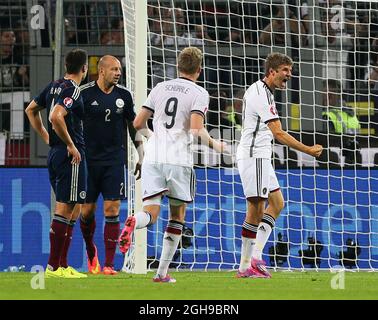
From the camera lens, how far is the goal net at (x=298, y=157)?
539 inches

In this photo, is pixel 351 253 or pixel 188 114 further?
pixel 351 253

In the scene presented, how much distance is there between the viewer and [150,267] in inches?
542

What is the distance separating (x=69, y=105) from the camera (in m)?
10.1

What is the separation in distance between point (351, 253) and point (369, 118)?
5.65 ft

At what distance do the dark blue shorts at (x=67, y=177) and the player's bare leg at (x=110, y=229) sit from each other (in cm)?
70

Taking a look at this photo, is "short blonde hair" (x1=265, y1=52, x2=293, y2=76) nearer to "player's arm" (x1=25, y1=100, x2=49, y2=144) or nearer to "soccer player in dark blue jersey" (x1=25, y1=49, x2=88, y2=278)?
"soccer player in dark blue jersey" (x1=25, y1=49, x2=88, y2=278)

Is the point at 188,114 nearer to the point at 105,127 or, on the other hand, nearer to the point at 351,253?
the point at 105,127

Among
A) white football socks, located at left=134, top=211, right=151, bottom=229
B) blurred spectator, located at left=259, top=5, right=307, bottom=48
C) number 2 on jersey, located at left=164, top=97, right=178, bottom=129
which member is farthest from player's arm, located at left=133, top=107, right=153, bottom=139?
blurred spectator, located at left=259, top=5, right=307, bottom=48

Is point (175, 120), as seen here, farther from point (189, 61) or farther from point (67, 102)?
point (67, 102)

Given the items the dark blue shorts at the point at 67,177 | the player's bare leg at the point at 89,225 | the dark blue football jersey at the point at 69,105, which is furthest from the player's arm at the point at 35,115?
the player's bare leg at the point at 89,225

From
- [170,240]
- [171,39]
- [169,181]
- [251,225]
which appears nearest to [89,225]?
[251,225]

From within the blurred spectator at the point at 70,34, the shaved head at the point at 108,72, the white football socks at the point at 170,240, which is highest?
the blurred spectator at the point at 70,34

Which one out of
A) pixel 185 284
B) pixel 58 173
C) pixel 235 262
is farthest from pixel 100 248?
pixel 185 284

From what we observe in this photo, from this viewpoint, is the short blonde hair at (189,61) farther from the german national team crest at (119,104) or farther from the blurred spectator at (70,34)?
the blurred spectator at (70,34)
